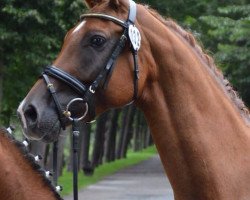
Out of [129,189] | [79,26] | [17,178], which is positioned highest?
[129,189]

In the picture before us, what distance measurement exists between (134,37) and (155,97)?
0.38 metres

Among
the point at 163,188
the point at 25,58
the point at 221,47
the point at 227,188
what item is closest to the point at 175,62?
the point at 227,188

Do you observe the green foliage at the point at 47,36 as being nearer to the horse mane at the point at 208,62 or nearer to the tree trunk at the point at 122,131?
the horse mane at the point at 208,62

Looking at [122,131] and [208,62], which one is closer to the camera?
[208,62]

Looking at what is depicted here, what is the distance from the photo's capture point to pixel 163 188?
2323 cm

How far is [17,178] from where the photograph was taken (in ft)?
13.0

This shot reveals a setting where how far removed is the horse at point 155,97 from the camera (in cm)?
425

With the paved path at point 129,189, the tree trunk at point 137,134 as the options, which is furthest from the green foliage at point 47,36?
the tree trunk at point 137,134

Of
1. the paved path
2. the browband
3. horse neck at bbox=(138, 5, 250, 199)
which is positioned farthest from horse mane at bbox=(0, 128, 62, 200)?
the paved path

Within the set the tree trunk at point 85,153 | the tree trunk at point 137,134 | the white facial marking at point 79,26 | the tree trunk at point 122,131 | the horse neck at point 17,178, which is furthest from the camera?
the tree trunk at point 137,134

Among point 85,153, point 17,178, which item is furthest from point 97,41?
point 85,153

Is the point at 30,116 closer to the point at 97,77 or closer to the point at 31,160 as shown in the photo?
the point at 31,160

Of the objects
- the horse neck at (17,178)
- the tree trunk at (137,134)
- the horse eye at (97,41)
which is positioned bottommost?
the horse neck at (17,178)

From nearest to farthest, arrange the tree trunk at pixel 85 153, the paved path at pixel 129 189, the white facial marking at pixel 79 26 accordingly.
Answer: the white facial marking at pixel 79 26, the paved path at pixel 129 189, the tree trunk at pixel 85 153
